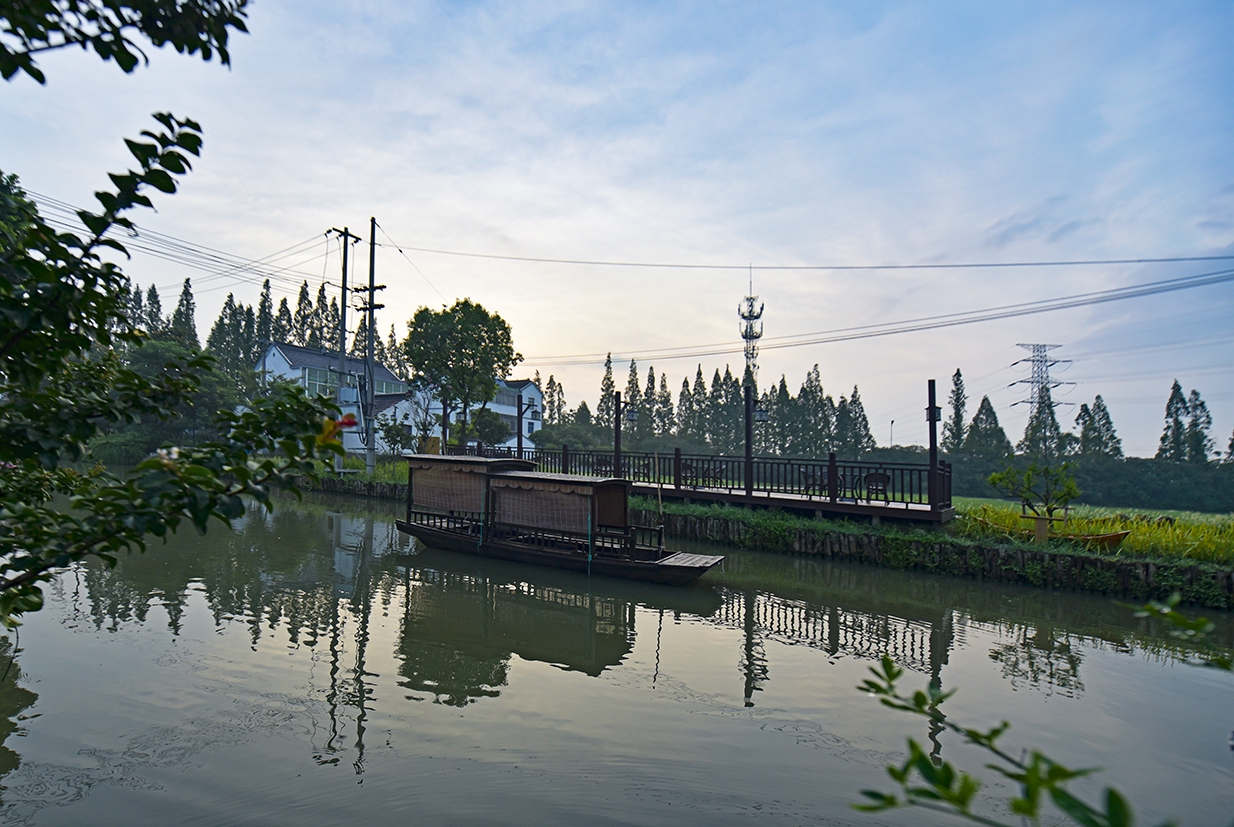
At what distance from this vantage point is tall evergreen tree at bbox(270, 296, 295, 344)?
2296 inches

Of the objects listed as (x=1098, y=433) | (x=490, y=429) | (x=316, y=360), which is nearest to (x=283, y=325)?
(x=316, y=360)

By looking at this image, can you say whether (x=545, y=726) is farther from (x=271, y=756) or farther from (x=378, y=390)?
(x=378, y=390)

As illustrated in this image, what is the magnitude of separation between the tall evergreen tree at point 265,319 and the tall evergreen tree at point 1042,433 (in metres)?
55.0

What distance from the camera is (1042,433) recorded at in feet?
113

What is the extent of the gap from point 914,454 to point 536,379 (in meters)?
30.4

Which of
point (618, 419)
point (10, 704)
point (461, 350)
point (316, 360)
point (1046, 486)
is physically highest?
point (316, 360)

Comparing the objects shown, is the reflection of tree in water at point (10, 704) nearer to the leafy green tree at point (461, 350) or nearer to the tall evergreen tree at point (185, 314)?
the leafy green tree at point (461, 350)

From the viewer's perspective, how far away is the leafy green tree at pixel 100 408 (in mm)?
1814

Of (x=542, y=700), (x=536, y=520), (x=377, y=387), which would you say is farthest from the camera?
(x=377, y=387)

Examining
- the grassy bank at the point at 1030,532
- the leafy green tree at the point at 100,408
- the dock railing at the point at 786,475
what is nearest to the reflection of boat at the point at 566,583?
the dock railing at the point at 786,475

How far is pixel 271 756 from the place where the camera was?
5223 millimetres

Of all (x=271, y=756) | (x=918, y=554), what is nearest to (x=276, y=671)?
(x=271, y=756)

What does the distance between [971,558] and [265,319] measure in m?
59.6

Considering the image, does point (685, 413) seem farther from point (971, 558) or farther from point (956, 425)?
point (971, 558)
